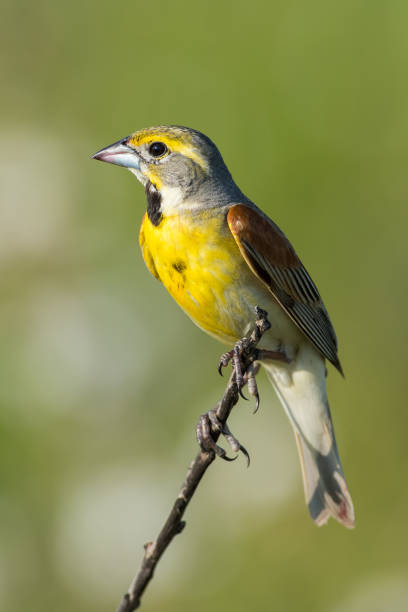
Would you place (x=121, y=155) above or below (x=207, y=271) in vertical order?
above

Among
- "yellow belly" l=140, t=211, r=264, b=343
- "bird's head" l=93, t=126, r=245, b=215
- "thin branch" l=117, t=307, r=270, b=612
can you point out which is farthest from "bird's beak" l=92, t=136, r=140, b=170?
"thin branch" l=117, t=307, r=270, b=612

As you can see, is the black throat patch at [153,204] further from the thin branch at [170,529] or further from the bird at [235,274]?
the thin branch at [170,529]

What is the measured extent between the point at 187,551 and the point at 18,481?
1.05m

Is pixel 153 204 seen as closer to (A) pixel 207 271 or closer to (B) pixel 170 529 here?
(A) pixel 207 271

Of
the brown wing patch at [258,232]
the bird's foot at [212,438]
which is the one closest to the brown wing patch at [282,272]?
the brown wing patch at [258,232]

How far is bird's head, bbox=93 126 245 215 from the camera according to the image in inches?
158

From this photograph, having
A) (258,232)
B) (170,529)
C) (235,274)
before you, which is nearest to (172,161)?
(258,232)

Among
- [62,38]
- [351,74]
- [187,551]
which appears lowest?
[187,551]

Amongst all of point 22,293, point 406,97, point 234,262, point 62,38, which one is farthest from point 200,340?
point 62,38

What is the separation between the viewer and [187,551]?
471 cm

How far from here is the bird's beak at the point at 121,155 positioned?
3971 mm

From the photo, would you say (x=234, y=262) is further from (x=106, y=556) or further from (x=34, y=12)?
(x=34, y=12)

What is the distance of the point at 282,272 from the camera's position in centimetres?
394

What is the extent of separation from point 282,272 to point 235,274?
13.1 inches
